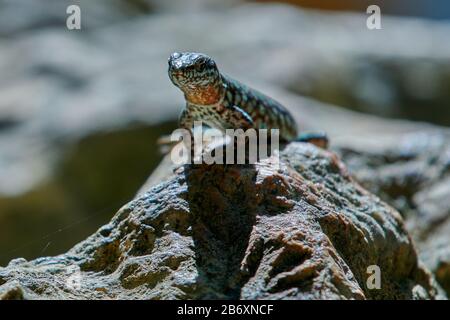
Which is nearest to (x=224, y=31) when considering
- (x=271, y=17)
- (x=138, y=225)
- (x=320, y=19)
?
(x=271, y=17)

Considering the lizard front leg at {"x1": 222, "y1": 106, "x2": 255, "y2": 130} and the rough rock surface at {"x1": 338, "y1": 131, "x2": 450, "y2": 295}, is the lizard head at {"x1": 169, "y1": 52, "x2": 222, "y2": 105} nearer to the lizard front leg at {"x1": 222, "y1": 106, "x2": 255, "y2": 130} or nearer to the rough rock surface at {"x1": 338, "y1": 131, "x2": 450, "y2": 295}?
the lizard front leg at {"x1": 222, "y1": 106, "x2": 255, "y2": 130}

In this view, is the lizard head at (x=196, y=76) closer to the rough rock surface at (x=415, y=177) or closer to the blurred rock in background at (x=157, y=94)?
the blurred rock in background at (x=157, y=94)

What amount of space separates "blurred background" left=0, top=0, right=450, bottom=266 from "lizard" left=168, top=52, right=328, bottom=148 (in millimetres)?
1703

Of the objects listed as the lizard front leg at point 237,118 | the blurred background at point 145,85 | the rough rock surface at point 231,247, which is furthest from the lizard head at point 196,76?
the blurred background at point 145,85

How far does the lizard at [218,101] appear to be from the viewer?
454 centimetres

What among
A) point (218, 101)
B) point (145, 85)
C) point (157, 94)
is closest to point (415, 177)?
point (218, 101)

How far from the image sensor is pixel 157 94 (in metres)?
12.7

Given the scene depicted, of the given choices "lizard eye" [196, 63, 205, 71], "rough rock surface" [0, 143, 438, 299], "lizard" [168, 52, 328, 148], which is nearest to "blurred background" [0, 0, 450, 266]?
"rough rock surface" [0, 143, 438, 299]

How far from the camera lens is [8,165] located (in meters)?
Result: 12.2

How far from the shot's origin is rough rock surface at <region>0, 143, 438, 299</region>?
12.0 feet

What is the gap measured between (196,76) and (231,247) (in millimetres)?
1278

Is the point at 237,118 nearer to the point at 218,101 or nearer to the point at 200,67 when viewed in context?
the point at 218,101

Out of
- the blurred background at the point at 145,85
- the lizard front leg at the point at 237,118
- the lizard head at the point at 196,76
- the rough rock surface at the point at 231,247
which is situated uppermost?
the lizard head at the point at 196,76
